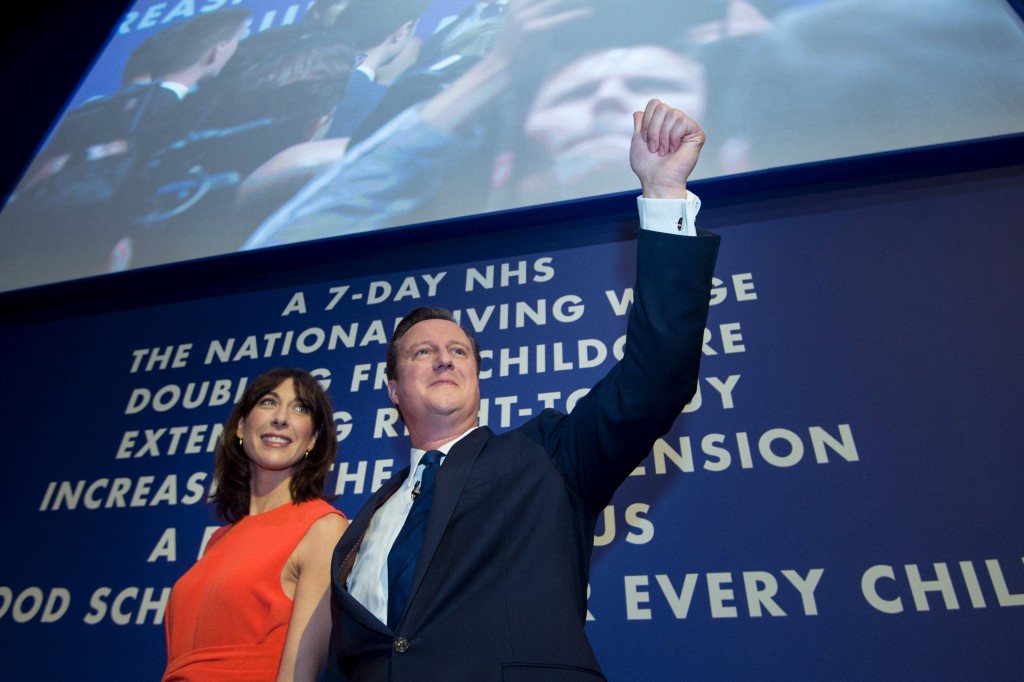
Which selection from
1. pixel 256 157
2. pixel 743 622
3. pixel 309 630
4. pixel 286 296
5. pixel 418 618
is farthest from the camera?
pixel 256 157

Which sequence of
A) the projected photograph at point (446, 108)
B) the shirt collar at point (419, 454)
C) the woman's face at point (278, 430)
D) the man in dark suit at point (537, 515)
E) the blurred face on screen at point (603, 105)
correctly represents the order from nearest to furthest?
the man in dark suit at point (537, 515), the shirt collar at point (419, 454), the woman's face at point (278, 430), the projected photograph at point (446, 108), the blurred face on screen at point (603, 105)

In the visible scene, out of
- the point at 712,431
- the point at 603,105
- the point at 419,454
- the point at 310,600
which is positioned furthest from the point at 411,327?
the point at 603,105

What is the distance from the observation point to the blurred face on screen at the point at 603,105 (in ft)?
7.57

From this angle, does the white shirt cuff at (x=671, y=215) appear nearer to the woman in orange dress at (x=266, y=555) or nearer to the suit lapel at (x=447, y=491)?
the suit lapel at (x=447, y=491)

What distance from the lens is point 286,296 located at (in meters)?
2.55

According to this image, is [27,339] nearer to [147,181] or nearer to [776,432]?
[147,181]

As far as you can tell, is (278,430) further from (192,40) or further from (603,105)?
(192,40)

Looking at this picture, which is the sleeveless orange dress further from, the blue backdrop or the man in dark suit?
the blue backdrop

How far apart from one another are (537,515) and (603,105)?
1.72 metres

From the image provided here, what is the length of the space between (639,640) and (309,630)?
0.73 m

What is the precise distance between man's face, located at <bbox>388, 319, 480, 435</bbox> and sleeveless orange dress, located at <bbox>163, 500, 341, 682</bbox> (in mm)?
403

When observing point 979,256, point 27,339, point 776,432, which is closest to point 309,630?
point 776,432

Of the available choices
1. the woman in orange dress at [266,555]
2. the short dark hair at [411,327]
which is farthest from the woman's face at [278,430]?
the short dark hair at [411,327]

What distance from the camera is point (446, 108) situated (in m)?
2.62
